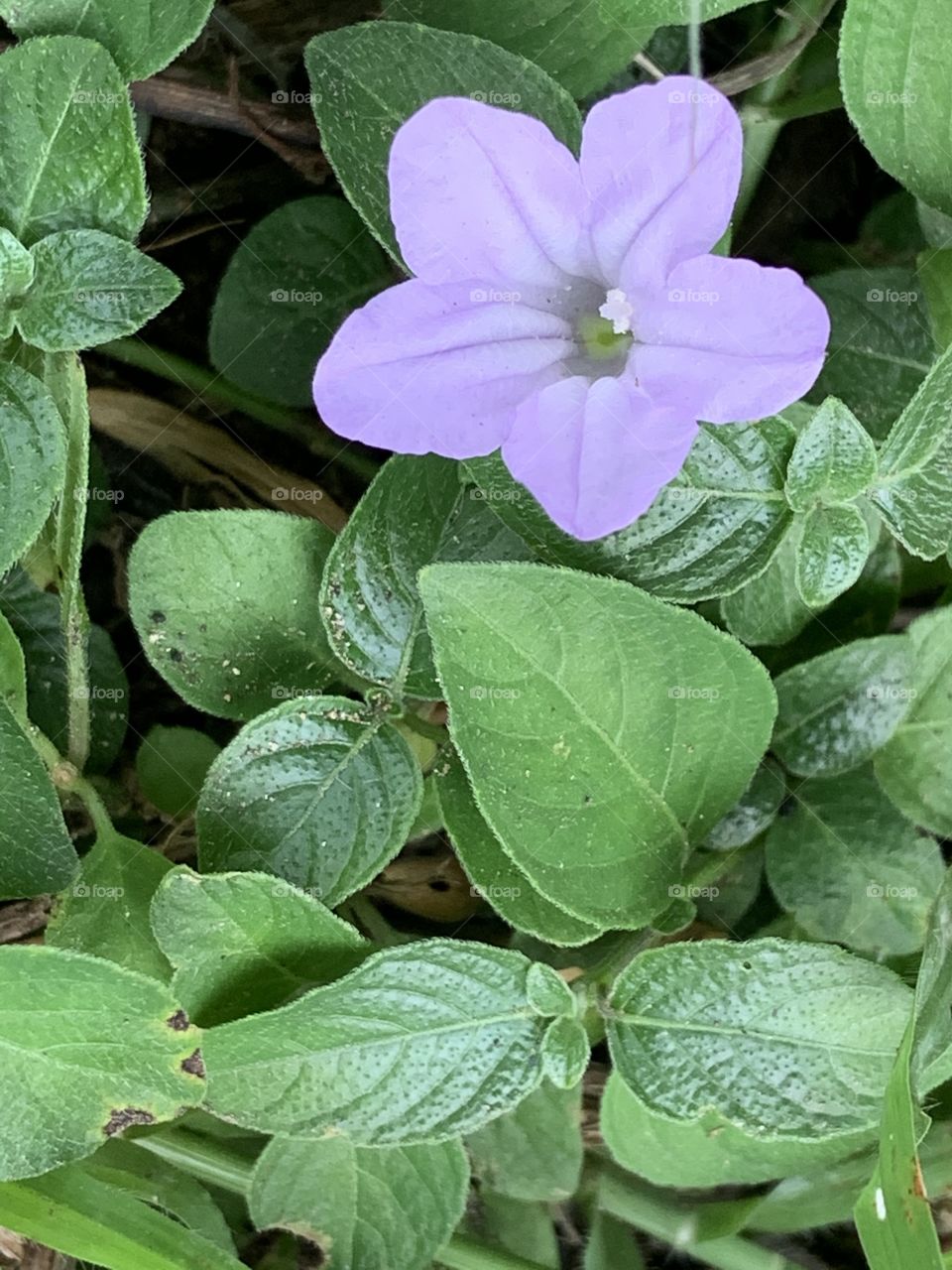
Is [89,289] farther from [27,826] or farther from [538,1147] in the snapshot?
[538,1147]

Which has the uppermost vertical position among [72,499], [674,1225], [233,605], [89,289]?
[89,289]

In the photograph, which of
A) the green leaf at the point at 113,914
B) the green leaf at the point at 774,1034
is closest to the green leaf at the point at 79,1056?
the green leaf at the point at 113,914

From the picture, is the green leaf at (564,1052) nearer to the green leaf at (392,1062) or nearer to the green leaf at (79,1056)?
the green leaf at (392,1062)

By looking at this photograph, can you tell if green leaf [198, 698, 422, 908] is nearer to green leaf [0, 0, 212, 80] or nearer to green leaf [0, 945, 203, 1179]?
green leaf [0, 945, 203, 1179]

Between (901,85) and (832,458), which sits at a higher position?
(901,85)

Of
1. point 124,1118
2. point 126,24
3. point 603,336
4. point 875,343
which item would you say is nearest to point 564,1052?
point 124,1118
